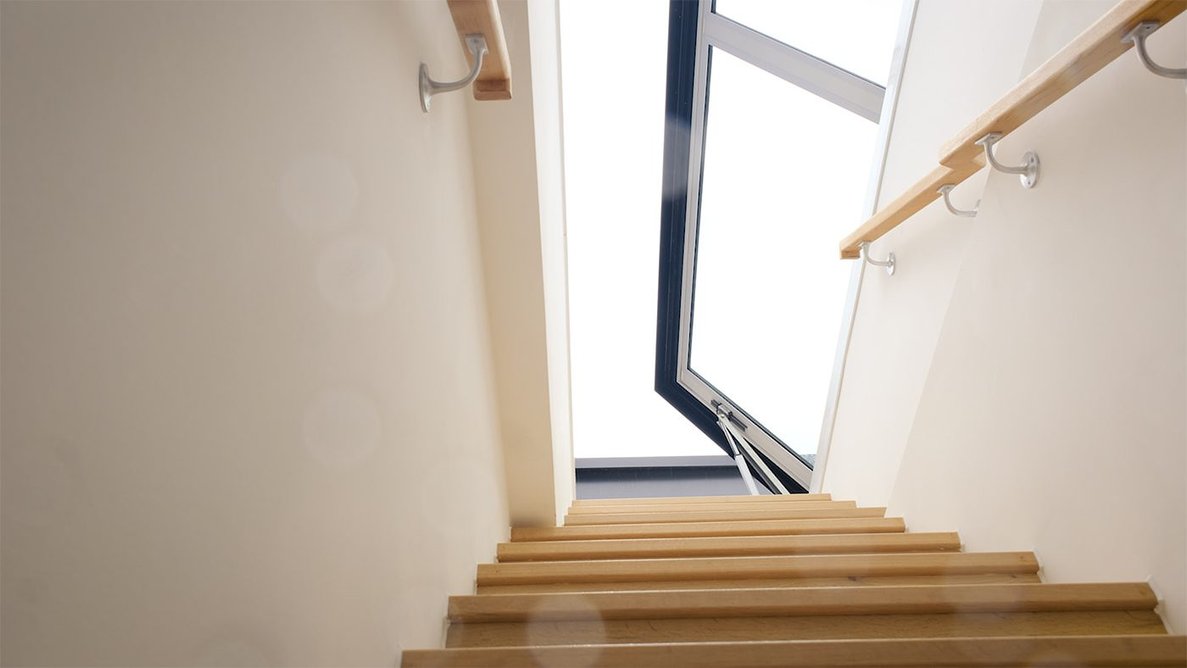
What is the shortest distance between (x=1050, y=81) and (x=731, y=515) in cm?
201

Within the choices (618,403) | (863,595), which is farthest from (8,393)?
(618,403)

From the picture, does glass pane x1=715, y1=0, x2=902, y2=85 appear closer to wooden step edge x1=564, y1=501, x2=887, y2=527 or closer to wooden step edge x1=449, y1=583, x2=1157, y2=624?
wooden step edge x1=564, y1=501, x2=887, y2=527

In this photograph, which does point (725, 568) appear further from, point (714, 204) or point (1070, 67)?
point (714, 204)

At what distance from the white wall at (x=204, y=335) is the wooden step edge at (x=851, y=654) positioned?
0.19 metres

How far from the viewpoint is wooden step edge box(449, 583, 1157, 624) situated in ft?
5.03

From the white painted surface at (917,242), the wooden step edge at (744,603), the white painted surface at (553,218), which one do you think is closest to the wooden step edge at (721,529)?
the white painted surface at (553,218)

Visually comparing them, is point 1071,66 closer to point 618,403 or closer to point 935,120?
point 935,120

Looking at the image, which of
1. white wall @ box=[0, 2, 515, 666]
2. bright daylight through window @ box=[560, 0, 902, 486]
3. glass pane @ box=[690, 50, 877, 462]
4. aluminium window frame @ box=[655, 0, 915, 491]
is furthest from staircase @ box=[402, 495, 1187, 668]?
glass pane @ box=[690, 50, 877, 462]

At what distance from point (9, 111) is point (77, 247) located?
10 centimetres

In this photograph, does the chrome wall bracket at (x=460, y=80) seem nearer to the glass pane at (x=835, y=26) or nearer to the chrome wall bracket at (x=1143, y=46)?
the chrome wall bracket at (x=1143, y=46)

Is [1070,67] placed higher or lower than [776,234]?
lower

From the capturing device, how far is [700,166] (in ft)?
18.3

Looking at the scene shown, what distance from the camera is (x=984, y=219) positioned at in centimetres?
205

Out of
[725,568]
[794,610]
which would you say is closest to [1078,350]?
[794,610]
